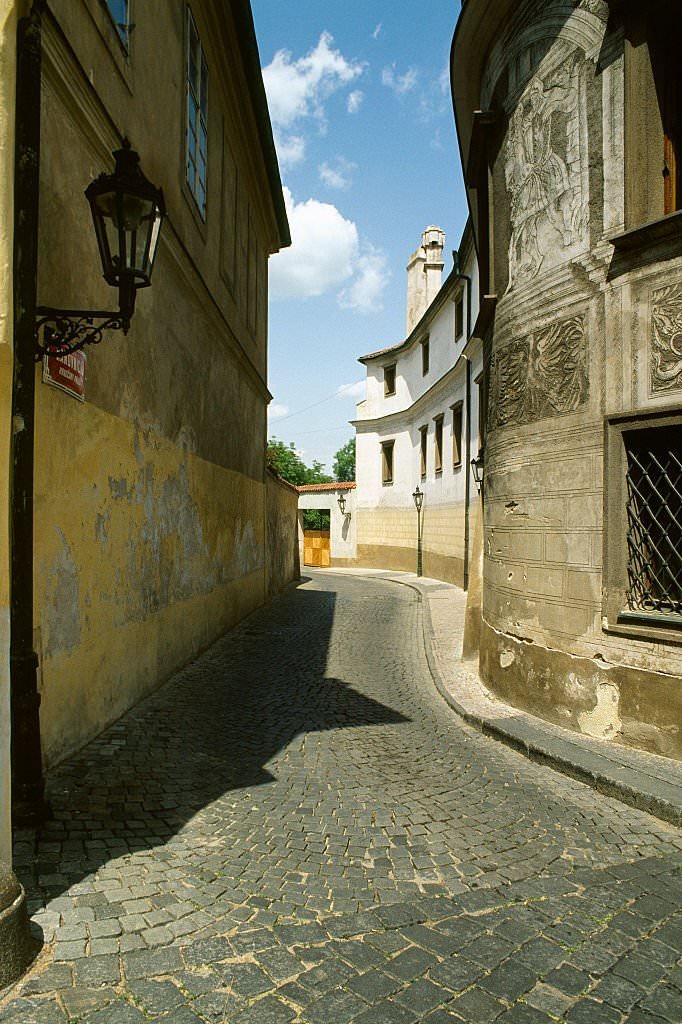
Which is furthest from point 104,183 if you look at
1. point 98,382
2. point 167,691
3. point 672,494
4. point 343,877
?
point 167,691

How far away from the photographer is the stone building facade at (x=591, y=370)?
556 cm

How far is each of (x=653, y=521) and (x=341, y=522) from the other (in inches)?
1206

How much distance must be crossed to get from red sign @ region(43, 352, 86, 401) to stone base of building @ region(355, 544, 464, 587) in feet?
58.6

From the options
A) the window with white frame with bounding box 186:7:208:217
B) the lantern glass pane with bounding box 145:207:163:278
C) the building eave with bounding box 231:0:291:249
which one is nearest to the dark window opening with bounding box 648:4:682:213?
the lantern glass pane with bounding box 145:207:163:278

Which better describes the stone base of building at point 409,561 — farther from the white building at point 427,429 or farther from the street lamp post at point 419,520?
the street lamp post at point 419,520

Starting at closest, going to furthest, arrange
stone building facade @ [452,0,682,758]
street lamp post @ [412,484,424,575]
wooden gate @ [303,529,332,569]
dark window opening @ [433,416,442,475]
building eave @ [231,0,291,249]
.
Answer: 1. stone building facade @ [452,0,682,758]
2. building eave @ [231,0,291,249]
3. dark window opening @ [433,416,442,475]
4. street lamp post @ [412,484,424,575]
5. wooden gate @ [303,529,332,569]

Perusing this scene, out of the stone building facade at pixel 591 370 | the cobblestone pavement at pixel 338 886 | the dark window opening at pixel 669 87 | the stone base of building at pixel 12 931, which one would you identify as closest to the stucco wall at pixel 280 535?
the stone building facade at pixel 591 370

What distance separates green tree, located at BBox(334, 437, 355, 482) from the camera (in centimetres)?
9106

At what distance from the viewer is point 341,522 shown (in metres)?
36.2

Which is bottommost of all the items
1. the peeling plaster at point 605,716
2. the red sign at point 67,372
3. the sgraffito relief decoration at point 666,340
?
the peeling plaster at point 605,716

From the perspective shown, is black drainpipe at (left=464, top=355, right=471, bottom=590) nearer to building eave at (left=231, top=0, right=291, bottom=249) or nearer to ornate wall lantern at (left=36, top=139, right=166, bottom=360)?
building eave at (left=231, top=0, right=291, bottom=249)

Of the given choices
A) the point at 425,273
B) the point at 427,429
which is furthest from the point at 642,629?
the point at 425,273

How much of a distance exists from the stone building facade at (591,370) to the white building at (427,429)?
9544 millimetres

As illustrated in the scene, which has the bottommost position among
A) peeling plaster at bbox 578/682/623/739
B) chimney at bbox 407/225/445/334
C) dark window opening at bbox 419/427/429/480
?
peeling plaster at bbox 578/682/623/739
